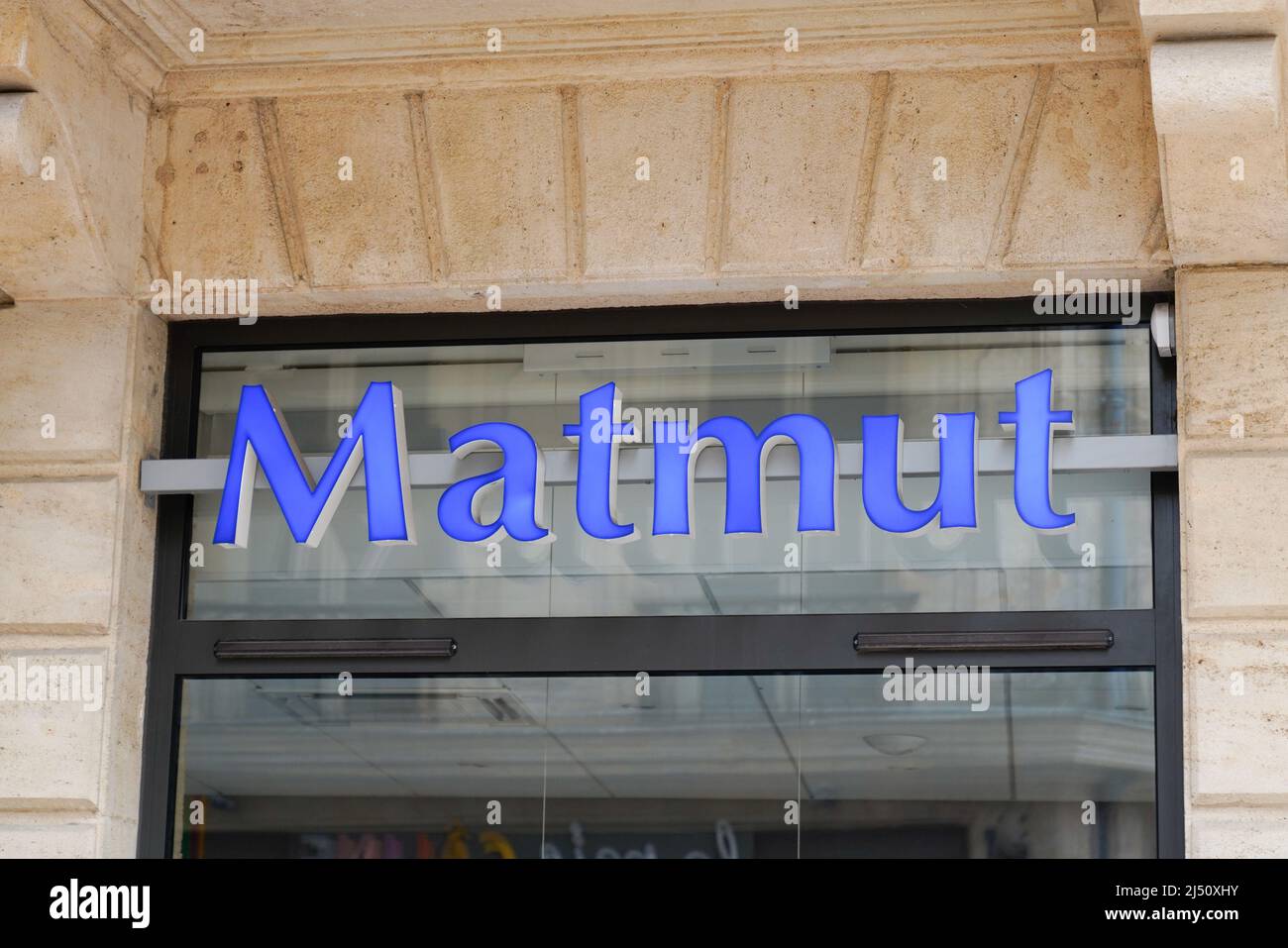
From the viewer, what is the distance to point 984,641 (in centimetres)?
645

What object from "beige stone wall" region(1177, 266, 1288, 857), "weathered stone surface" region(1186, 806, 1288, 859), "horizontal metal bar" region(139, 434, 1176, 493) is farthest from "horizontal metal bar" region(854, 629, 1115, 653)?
"weathered stone surface" region(1186, 806, 1288, 859)

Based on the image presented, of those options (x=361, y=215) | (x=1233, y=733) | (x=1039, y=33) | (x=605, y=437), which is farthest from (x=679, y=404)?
(x=1233, y=733)

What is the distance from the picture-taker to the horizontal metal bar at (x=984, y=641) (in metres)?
6.41

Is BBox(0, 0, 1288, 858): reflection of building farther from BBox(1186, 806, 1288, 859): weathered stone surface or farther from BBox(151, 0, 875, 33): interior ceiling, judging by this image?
BBox(1186, 806, 1288, 859): weathered stone surface

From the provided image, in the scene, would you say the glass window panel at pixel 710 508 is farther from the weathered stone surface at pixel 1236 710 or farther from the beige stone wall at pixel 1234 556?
the weathered stone surface at pixel 1236 710

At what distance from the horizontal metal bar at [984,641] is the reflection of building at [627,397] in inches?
0.5

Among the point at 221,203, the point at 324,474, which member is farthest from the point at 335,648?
the point at 221,203

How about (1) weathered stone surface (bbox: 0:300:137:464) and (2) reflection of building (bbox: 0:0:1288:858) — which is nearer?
(2) reflection of building (bbox: 0:0:1288:858)

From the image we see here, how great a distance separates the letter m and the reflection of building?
0.55 feet

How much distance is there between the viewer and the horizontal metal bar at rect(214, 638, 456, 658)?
6727 mm

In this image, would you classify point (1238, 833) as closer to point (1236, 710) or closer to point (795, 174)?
point (1236, 710)

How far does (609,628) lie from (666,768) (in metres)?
0.52

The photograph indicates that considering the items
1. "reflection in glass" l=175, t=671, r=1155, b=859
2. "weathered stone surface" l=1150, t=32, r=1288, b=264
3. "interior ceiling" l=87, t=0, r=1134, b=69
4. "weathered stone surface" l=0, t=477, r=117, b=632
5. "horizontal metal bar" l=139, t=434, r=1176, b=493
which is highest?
"interior ceiling" l=87, t=0, r=1134, b=69
